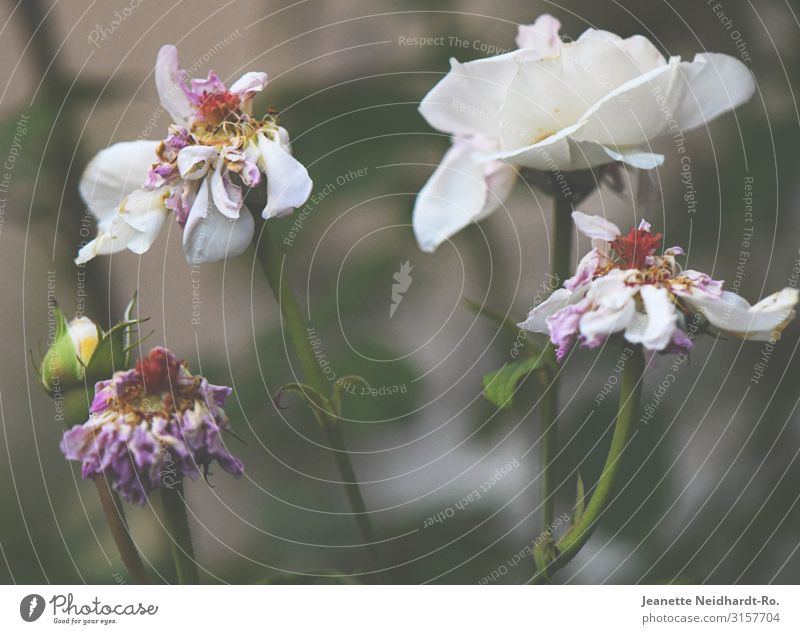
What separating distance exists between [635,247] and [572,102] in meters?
0.07

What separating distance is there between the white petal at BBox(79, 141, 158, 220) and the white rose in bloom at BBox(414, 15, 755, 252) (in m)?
0.14

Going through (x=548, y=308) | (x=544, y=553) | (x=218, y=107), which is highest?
(x=218, y=107)

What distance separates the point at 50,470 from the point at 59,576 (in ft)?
0.18

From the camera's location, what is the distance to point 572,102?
41 centimetres

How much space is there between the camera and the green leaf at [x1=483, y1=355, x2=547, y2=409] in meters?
0.46

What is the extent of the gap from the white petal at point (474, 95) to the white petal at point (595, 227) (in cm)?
6

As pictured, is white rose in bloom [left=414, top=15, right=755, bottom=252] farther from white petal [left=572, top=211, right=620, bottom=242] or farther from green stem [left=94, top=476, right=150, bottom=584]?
green stem [left=94, top=476, right=150, bottom=584]

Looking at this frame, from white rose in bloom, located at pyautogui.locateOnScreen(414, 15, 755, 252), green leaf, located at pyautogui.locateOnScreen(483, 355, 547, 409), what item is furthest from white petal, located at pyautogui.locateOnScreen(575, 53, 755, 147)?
green leaf, located at pyautogui.locateOnScreen(483, 355, 547, 409)

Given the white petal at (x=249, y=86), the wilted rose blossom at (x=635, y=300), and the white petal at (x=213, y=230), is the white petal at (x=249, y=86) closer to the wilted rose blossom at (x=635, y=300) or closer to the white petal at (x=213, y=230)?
the white petal at (x=213, y=230)

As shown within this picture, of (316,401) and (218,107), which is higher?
(218,107)

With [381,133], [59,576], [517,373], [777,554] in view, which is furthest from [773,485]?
[59,576]

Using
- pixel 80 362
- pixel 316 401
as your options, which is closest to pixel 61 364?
pixel 80 362

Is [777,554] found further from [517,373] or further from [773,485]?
[517,373]

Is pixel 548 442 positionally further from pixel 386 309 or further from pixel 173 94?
pixel 173 94
